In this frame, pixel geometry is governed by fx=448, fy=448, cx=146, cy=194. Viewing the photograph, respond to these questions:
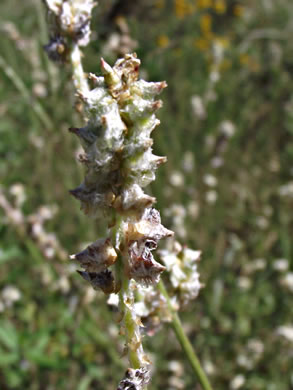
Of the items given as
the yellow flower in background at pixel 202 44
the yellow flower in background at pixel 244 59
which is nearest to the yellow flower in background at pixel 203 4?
the yellow flower in background at pixel 202 44

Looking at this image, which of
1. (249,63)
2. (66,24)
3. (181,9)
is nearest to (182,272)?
(66,24)

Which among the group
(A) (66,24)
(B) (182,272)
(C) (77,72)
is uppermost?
(A) (66,24)

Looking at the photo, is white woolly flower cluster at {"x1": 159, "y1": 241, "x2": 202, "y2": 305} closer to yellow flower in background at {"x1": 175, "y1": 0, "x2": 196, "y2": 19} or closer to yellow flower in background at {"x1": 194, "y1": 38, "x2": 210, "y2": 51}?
yellow flower in background at {"x1": 194, "y1": 38, "x2": 210, "y2": 51}

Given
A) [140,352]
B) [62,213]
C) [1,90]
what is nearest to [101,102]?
[140,352]

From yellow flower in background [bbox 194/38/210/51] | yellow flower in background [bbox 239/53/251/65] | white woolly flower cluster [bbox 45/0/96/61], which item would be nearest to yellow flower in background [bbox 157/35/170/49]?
yellow flower in background [bbox 194/38/210/51]

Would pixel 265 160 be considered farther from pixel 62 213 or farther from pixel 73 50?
pixel 73 50

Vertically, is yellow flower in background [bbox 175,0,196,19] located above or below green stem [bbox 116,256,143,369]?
above

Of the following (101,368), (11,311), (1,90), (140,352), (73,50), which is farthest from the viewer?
(1,90)

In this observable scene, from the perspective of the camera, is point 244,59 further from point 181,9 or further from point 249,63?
point 181,9
